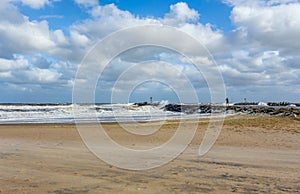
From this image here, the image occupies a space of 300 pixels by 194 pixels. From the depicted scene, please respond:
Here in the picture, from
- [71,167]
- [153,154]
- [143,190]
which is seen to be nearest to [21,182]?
[71,167]

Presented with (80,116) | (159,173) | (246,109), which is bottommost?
(159,173)

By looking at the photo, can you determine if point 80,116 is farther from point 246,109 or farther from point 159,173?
point 159,173

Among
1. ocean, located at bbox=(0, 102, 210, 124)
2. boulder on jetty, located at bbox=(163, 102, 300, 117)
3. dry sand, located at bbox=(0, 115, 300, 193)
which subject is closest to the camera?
dry sand, located at bbox=(0, 115, 300, 193)

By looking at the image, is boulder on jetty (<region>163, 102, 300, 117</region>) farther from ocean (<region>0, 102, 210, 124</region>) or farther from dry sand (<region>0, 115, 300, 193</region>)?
dry sand (<region>0, 115, 300, 193</region>)

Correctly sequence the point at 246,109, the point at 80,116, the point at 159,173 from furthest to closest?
1. the point at 246,109
2. the point at 80,116
3. the point at 159,173

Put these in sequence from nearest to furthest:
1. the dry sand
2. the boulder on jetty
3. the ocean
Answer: the dry sand, the ocean, the boulder on jetty

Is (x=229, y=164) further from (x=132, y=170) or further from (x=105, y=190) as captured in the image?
(x=105, y=190)

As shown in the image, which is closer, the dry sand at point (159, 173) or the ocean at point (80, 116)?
the dry sand at point (159, 173)

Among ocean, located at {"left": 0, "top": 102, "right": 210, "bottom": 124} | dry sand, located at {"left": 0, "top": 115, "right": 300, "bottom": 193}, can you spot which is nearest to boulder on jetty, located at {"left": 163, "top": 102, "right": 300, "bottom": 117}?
ocean, located at {"left": 0, "top": 102, "right": 210, "bottom": 124}

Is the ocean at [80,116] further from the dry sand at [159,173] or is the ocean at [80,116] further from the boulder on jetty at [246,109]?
the dry sand at [159,173]

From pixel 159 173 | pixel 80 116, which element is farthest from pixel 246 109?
→ pixel 159 173

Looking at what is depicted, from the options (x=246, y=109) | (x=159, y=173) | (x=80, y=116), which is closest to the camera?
(x=159, y=173)

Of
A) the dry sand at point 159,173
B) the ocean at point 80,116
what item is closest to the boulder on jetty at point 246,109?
the ocean at point 80,116

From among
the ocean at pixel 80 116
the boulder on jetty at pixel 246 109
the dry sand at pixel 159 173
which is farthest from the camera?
the boulder on jetty at pixel 246 109
